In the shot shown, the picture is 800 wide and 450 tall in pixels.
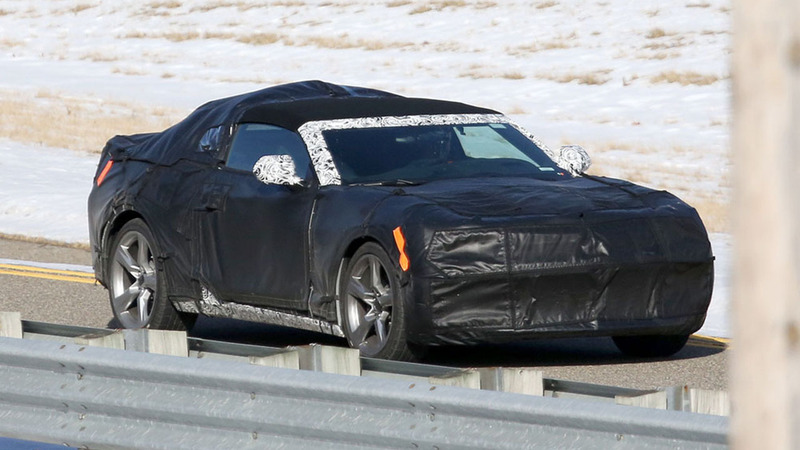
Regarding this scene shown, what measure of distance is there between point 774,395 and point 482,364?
22.2 ft

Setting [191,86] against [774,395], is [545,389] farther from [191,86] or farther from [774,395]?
[191,86]

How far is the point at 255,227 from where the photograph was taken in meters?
9.33

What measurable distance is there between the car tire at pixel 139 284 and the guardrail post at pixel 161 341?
3910 millimetres

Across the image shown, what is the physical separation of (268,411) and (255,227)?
13.9 feet

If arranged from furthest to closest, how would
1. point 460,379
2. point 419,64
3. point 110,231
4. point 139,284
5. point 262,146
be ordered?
point 419,64
point 110,231
point 139,284
point 262,146
point 460,379

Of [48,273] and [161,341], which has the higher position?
[161,341]

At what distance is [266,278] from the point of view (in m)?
9.25

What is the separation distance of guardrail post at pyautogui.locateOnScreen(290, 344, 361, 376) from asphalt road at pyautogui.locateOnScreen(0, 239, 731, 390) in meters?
3.02

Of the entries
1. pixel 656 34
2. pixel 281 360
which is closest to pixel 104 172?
pixel 281 360

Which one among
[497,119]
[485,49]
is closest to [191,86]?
[485,49]

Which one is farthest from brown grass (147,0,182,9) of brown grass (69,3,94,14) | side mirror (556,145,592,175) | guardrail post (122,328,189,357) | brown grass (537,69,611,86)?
guardrail post (122,328,189,357)

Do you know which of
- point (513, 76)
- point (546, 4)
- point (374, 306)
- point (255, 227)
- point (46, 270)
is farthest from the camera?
point (546, 4)

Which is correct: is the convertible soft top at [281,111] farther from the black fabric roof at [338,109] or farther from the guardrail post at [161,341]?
the guardrail post at [161,341]

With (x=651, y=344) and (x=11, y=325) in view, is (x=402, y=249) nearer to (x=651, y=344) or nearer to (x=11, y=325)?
(x=651, y=344)
